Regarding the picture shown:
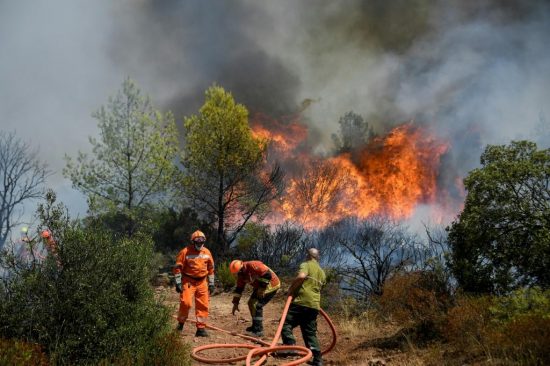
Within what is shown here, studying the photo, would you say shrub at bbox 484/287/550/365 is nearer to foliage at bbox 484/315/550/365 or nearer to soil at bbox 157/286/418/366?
foliage at bbox 484/315/550/365

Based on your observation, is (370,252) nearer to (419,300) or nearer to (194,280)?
(419,300)

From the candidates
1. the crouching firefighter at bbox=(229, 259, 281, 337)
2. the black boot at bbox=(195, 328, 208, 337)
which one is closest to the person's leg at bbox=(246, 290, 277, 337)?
the crouching firefighter at bbox=(229, 259, 281, 337)

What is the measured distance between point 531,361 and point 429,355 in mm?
2336

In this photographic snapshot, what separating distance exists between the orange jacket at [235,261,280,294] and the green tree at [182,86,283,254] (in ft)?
36.6

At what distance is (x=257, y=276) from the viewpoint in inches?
369

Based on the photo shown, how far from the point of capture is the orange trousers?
8.88m

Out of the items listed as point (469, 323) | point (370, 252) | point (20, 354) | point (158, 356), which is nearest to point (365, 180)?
point (370, 252)

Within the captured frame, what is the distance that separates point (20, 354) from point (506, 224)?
830cm

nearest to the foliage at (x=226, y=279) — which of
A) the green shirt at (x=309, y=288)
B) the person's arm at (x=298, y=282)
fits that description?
the green shirt at (x=309, y=288)

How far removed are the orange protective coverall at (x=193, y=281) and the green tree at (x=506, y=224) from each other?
211 inches

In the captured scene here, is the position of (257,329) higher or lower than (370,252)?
lower

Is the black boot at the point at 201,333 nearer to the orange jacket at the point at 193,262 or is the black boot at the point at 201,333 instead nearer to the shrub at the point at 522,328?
the orange jacket at the point at 193,262

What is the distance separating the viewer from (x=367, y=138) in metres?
39.3

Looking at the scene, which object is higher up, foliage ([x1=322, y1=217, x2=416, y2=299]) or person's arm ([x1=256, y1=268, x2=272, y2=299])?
foliage ([x1=322, y1=217, x2=416, y2=299])
